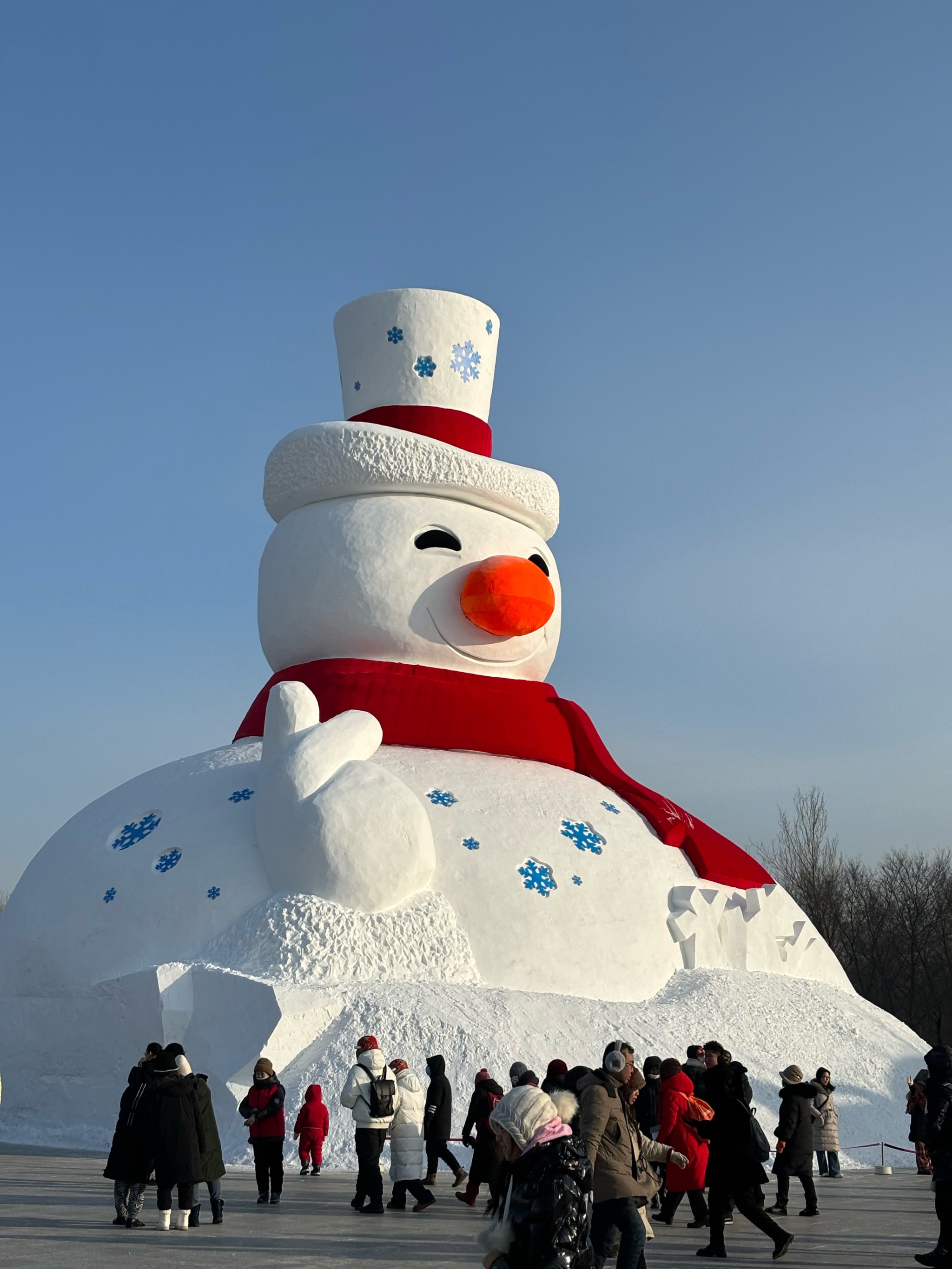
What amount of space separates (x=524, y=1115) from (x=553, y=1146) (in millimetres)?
154

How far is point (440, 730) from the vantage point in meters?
16.9

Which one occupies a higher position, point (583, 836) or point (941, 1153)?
point (583, 836)

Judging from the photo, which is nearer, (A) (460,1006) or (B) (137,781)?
(A) (460,1006)

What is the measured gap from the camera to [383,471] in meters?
17.8

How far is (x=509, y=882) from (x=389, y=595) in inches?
169

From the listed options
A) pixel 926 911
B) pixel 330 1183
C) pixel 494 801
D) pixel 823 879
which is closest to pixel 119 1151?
pixel 330 1183

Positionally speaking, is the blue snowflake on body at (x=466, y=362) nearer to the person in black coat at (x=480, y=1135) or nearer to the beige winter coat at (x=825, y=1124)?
the beige winter coat at (x=825, y=1124)

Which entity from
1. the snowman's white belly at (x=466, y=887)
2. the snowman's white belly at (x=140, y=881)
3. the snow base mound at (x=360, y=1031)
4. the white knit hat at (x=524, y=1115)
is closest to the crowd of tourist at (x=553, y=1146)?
the white knit hat at (x=524, y=1115)

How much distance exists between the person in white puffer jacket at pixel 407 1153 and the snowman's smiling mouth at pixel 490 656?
840cm

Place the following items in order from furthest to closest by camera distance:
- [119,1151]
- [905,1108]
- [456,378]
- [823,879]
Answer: [823,879]
[456,378]
[905,1108]
[119,1151]

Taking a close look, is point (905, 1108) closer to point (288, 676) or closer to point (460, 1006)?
point (460, 1006)

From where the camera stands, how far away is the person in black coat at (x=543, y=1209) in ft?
14.3

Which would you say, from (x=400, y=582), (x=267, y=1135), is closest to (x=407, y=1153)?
(x=267, y=1135)

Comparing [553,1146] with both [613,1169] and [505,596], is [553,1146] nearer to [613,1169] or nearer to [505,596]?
[613,1169]
